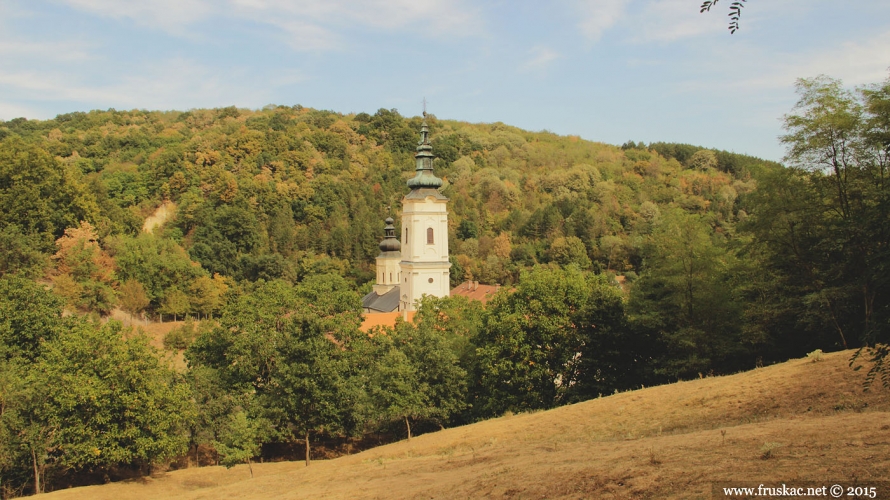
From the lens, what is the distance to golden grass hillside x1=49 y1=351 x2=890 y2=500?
1043 cm

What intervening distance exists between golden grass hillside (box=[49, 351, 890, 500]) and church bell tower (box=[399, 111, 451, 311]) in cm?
2981

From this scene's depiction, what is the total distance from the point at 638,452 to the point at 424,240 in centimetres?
4270

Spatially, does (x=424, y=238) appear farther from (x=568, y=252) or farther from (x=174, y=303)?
(x=568, y=252)

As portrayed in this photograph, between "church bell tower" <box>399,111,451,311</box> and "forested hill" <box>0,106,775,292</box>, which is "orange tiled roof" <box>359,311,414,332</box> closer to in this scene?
"church bell tower" <box>399,111,451,311</box>

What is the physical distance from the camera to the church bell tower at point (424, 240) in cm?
5488

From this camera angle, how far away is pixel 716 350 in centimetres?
2595

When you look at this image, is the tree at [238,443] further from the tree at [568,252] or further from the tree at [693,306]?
the tree at [568,252]

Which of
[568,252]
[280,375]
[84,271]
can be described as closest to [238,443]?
[280,375]

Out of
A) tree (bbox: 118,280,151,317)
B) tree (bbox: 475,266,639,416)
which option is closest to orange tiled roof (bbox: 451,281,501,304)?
tree (bbox: 118,280,151,317)

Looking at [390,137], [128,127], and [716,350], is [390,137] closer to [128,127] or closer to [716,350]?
[128,127]

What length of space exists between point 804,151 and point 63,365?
85.3 feet

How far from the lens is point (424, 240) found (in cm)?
5516

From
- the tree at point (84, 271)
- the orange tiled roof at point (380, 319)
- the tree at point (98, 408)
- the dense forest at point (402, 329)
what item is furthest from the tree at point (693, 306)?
the tree at point (84, 271)

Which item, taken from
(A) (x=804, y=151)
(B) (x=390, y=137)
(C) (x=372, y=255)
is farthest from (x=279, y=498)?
(B) (x=390, y=137)
